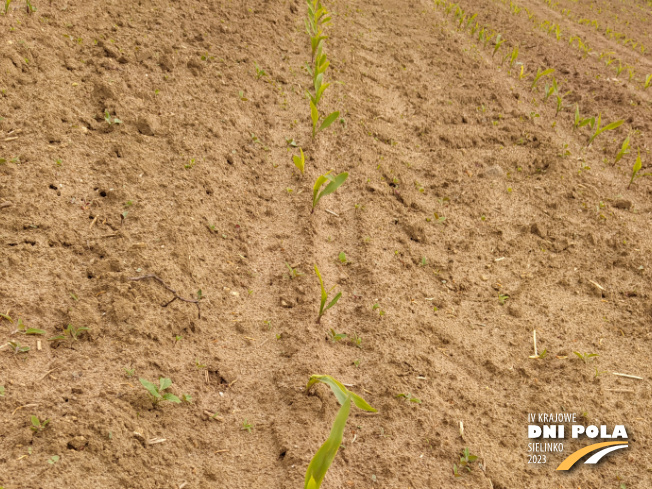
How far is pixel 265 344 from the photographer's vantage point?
2438 mm

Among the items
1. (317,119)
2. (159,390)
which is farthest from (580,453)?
(317,119)

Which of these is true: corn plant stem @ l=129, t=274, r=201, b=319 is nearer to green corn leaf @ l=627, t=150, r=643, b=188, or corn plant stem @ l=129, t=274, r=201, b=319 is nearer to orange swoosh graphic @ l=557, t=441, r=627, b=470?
orange swoosh graphic @ l=557, t=441, r=627, b=470

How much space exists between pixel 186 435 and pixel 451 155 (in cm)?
302

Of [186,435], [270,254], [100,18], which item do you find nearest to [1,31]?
[100,18]

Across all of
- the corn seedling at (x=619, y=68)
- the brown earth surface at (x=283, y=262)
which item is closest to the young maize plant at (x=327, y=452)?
the brown earth surface at (x=283, y=262)

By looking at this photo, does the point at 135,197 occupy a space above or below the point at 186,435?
above

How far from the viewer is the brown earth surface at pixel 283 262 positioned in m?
1.99

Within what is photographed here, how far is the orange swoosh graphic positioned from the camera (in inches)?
83.8

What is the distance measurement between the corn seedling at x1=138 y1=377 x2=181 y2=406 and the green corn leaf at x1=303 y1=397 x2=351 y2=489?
705mm

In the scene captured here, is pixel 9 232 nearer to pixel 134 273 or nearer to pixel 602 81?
pixel 134 273

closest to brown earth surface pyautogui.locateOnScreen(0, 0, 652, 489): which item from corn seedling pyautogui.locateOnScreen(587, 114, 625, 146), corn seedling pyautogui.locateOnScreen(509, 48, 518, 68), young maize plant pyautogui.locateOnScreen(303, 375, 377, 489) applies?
corn seedling pyautogui.locateOnScreen(587, 114, 625, 146)

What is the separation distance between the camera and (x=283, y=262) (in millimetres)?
2877

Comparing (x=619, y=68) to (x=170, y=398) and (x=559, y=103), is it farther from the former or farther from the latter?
(x=170, y=398)

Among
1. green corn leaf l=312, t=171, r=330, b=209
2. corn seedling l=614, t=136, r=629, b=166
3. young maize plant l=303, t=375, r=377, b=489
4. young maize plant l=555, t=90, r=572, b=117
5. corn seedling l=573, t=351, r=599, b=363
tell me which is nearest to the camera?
young maize plant l=303, t=375, r=377, b=489
